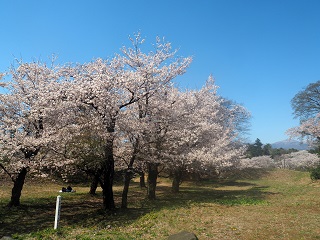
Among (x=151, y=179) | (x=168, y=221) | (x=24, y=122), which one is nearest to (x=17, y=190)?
(x=24, y=122)

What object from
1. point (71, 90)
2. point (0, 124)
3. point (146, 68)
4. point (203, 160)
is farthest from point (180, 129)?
point (0, 124)

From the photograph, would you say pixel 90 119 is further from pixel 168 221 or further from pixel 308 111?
pixel 308 111

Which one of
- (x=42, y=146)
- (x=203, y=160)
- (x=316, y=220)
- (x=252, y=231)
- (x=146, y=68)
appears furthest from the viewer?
(x=203, y=160)

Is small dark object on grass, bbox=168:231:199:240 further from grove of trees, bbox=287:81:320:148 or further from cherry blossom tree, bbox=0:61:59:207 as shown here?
grove of trees, bbox=287:81:320:148

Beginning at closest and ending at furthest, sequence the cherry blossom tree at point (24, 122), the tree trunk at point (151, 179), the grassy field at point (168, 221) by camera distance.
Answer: the grassy field at point (168, 221), the cherry blossom tree at point (24, 122), the tree trunk at point (151, 179)

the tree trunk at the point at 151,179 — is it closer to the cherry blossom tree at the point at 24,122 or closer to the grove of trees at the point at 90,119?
the grove of trees at the point at 90,119

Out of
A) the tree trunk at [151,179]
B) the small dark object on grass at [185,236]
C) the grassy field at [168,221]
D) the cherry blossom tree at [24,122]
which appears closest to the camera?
the small dark object on grass at [185,236]

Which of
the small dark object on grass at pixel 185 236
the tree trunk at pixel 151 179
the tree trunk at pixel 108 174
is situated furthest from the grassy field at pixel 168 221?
the tree trunk at pixel 151 179

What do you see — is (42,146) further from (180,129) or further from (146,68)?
(180,129)

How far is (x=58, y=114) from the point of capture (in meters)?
15.7

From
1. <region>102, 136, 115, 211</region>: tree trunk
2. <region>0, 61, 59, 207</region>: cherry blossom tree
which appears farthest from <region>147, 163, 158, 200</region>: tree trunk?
<region>0, 61, 59, 207</region>: cherry blossom tree

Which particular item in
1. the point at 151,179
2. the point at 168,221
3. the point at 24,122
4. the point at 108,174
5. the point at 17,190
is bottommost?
the point at 168,221

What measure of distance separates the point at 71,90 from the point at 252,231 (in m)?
11.3

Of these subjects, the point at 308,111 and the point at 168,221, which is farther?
the point at 308,111
